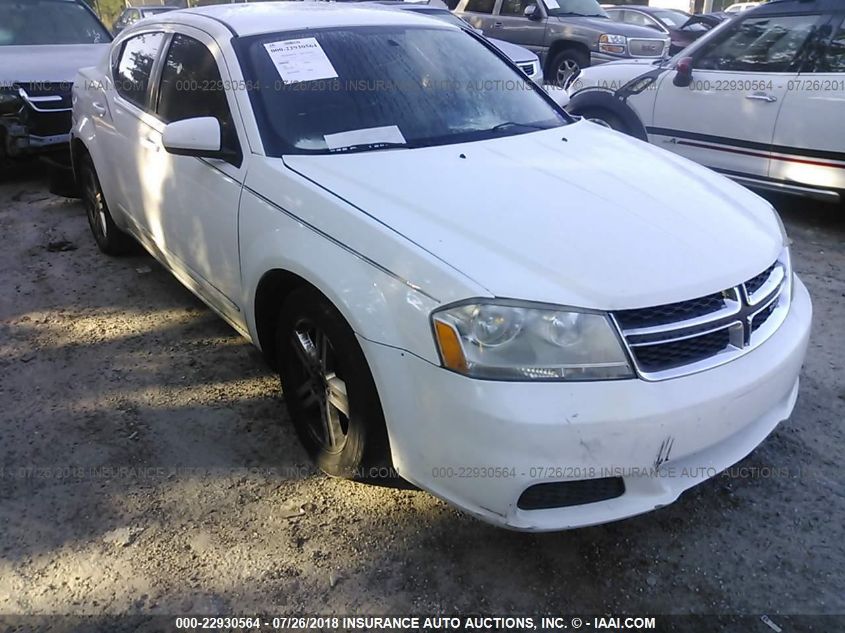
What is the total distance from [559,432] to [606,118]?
530cm

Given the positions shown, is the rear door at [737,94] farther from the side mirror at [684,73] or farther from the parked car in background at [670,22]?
the parked car in background at [670,22]

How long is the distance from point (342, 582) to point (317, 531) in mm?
259

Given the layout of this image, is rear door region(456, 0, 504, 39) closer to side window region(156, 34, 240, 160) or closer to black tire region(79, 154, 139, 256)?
black tire region(79, 154, 139, 256)

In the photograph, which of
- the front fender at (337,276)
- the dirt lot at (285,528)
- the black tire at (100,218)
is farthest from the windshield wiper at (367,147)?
the black tire at (100,218)

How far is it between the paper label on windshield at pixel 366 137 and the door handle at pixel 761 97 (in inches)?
147

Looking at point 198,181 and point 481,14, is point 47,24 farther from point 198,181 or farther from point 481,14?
point 481,14

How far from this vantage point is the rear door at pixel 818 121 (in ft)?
16.8

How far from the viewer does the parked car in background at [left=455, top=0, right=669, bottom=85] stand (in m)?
10.1

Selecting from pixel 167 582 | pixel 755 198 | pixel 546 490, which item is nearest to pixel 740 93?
pixel 755 198

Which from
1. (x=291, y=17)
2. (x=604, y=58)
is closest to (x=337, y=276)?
(x=291, y=17)

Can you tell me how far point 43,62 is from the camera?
22.9ft

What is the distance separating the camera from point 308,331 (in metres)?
2.66

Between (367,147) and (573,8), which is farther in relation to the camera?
(573,8)

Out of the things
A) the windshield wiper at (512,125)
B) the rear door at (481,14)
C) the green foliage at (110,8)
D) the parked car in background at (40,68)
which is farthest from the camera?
the green foliage at (110,8)
